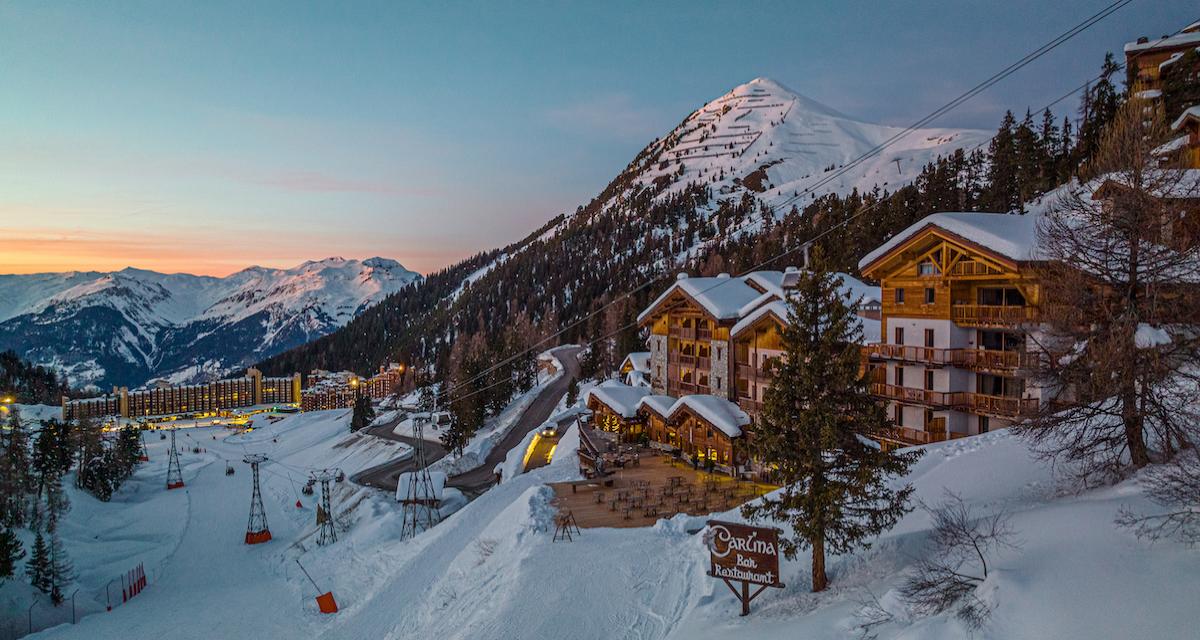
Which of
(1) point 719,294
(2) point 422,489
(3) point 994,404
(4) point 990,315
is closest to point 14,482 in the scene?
(2) point 422,489

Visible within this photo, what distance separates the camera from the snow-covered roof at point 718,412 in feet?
107

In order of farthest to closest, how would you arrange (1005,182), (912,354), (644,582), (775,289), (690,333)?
(1005,182) < (690,333) < (775,289) < (912,354) < (644,582)

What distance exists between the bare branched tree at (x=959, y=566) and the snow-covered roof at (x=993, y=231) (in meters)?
15.1

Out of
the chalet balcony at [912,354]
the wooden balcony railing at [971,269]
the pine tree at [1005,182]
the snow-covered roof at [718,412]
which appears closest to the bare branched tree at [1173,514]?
the chalet balcony at [912,354]

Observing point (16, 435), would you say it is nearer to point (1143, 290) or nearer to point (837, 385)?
point (837, 385)

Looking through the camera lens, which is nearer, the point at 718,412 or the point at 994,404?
the point at 994,404

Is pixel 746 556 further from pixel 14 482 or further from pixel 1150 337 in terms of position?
pixel 14 482

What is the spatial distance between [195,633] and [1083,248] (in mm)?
38022

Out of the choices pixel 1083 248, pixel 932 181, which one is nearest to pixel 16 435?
pixel 1083 248

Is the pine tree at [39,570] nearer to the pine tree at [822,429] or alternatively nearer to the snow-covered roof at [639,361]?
the pine tree at [822,429]

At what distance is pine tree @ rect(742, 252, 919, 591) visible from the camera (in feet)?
44.3

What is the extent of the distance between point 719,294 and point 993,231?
56.9 ft

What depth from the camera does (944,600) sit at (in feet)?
32.4

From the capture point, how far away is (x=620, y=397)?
43438 mm
